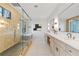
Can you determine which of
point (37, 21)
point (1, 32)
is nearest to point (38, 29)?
point (37, 21)

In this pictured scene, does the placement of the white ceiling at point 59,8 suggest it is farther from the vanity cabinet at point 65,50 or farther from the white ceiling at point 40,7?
the vanity cabinet at point 65,50

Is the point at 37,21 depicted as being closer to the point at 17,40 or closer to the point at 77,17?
the point at 17,40

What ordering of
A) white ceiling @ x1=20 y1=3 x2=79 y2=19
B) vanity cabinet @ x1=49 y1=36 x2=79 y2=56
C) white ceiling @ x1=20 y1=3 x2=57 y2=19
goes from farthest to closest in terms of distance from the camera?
white ceiling @ x1=20 y1=3 x2=57 y2=19, white ceiling @ x1=20 y1=3 x2=79 y2=19, vanity cabinet @ x1=49 y1=36 x2=79 y2=56

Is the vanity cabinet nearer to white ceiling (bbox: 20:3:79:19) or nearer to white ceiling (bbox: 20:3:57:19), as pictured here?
white ceiling (bbox: 20:3:79:19)

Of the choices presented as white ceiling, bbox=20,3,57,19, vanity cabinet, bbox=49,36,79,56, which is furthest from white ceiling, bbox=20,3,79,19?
vanity cabinet, bbox=49,36,79,56

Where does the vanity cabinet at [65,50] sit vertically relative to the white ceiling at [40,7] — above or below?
below

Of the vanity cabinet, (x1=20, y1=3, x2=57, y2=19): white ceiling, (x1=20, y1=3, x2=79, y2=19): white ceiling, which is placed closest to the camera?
the vanity cabinet

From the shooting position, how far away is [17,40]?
16.5 feet

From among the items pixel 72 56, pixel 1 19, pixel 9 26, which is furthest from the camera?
pixel 9 26

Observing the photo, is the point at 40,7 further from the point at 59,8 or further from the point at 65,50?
the point at 65,50

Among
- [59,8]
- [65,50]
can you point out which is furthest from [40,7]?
[65,50]

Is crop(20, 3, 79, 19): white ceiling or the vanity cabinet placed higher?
crop(20, 3, 79, 19): white ceiling

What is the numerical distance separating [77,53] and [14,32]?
3.84 metres

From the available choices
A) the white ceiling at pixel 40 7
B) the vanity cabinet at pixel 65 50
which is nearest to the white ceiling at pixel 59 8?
the white ceiling at pixel 40 7
